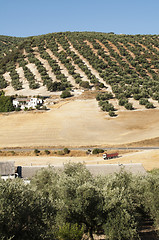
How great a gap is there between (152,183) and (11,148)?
151 ft

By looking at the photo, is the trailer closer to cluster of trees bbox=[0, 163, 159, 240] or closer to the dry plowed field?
the dry plowed field

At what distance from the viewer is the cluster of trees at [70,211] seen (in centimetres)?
1739

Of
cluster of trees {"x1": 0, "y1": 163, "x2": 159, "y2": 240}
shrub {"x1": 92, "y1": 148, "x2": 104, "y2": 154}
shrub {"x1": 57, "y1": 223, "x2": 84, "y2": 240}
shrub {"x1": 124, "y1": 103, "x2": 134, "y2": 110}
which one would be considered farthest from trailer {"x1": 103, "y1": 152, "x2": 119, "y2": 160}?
shrub {"x1": 124, "y1": 103, "x2": 134, "y2": 110}

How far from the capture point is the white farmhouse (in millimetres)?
98250

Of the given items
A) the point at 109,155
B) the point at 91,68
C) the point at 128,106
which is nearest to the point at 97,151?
the point at 109,155

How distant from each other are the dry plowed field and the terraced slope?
8676mm

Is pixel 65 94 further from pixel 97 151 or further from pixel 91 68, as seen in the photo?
pixel 97 151

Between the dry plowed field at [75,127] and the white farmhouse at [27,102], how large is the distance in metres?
7.41

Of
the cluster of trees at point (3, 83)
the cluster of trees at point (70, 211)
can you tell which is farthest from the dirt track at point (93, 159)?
the cluster of trees at point (3, 83)

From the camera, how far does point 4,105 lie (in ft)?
314

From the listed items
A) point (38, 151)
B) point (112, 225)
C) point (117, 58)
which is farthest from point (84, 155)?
point (117, 58)

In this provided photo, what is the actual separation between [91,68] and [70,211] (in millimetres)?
126151

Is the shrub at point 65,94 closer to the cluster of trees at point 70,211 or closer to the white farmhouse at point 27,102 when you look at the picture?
the white farmhouse at point 27,102

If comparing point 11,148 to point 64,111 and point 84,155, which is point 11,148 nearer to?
point 84,155
